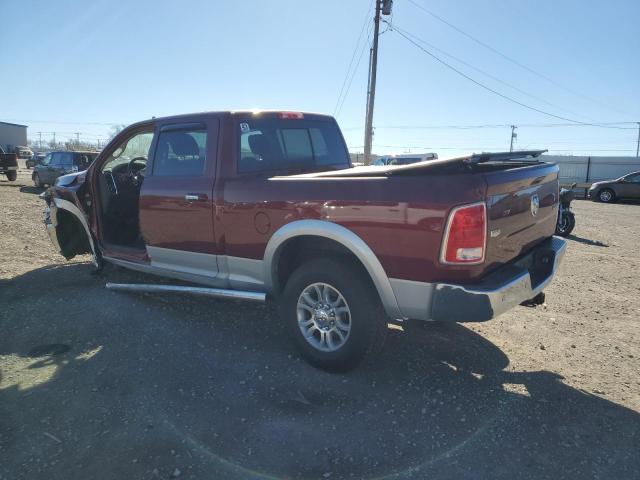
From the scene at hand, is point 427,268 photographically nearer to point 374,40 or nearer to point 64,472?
point 64,472

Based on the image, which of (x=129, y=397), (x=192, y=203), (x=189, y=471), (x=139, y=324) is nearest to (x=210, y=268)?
(x=192, y=203)

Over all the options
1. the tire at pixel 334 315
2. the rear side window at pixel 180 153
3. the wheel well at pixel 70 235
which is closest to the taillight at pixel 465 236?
the tire at pixel 334 315

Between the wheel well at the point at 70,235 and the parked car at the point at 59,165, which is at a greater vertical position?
the parked car at the point at 59,165

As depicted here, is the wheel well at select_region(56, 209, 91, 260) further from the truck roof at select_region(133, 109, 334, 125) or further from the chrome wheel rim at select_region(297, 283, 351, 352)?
the chrome wheel rim at select_region(297, 283, 351, 352)

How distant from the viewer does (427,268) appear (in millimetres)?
2822

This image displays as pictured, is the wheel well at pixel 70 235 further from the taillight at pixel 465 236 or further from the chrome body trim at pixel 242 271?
the taillight at pixel 465 236

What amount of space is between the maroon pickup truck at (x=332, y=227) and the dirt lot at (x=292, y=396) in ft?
1.47

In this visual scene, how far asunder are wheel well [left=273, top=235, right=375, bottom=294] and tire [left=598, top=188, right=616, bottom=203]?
69.7 ft

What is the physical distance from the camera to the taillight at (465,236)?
8.81ft

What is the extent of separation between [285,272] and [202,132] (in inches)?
60.0

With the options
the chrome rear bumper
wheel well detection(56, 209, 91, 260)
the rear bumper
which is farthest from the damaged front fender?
the chrome rear bumper

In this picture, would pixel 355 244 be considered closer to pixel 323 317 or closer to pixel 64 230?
pixel 323 317

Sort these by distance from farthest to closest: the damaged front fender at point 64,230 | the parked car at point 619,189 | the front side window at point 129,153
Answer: the parked car at point 619,189, the damaged front fender at point 64,230, the front side window at point 129,153

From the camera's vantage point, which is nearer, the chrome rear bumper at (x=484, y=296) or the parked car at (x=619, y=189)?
the chrome rear bumper at (x=484, y=296)
